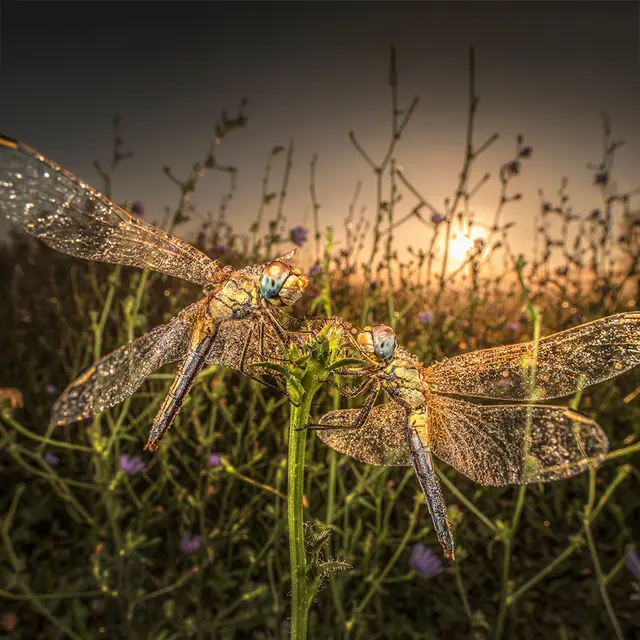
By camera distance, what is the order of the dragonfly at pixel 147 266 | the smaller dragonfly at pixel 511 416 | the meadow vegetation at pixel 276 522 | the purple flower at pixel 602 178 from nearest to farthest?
the dragonfly at pixel 147 266
the smaller dragonfly at pixel 511 416
the meadow vegetation at pixel 276 522
the purple flower at pixel 602 178

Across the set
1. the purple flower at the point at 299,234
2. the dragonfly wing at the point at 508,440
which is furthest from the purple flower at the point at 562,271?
the dragonfly wing at the point at 508,440

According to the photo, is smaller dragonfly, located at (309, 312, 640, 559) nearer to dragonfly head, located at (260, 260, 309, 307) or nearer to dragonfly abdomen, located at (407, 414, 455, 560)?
dragonfly abdomen, located at (407, 414, 455, 560)

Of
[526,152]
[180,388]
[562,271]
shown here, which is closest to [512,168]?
[526,152]

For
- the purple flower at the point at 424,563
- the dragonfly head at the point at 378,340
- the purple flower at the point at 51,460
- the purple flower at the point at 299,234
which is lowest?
the purple flower at the point at 424,563

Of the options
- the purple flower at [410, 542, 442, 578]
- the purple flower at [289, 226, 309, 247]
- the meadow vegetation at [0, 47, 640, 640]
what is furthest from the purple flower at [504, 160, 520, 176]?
the purple flower at [410, 542, 442, 578]

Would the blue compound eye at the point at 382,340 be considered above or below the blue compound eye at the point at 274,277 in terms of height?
below

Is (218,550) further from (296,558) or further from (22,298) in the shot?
(22,298)

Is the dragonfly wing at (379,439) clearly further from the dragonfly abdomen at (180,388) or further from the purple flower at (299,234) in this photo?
the purple flower at (299,234)
